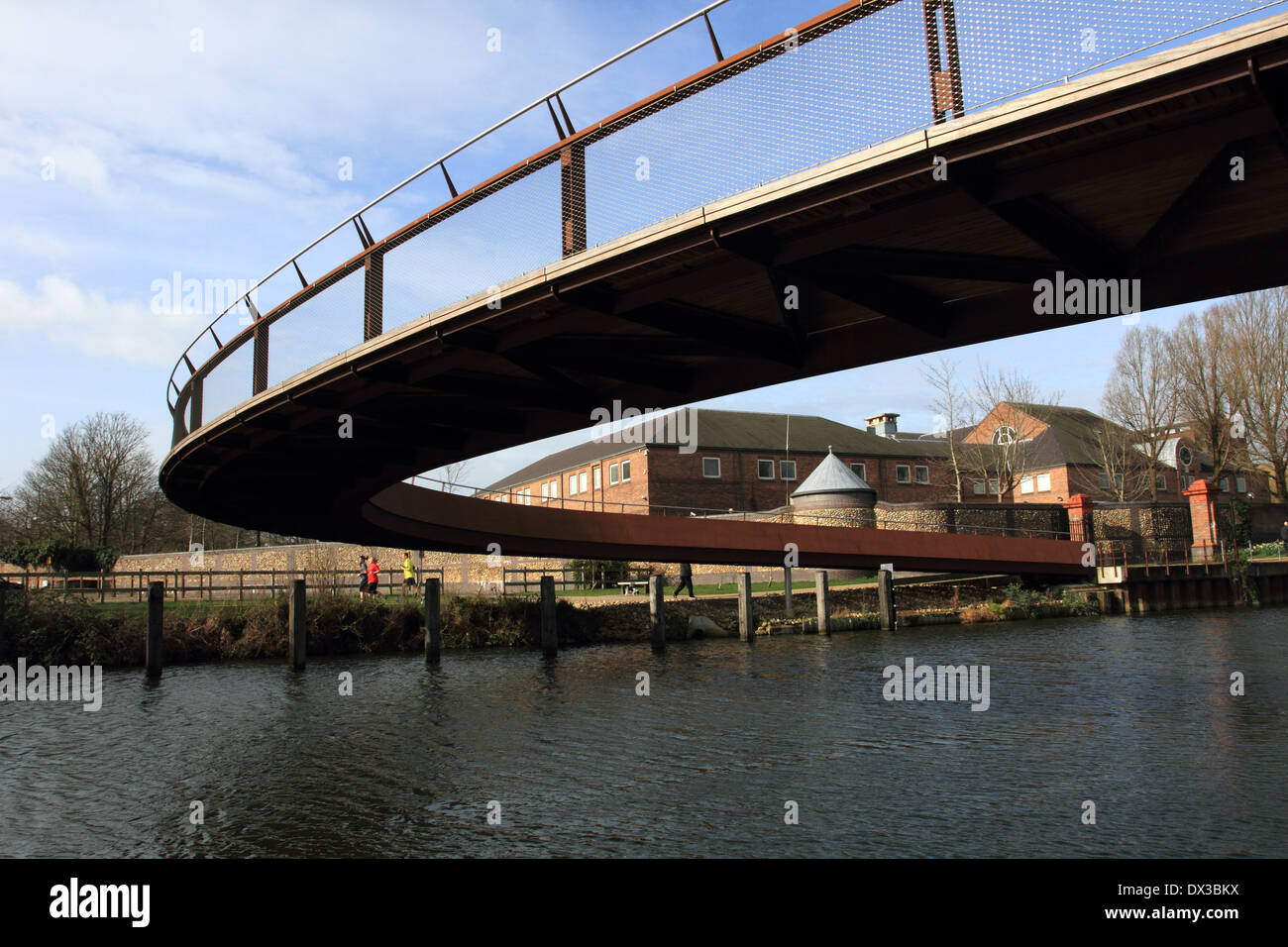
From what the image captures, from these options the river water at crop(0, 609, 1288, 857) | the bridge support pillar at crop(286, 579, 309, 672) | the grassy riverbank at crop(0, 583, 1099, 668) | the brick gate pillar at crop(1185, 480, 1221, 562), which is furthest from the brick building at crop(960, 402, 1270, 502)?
the bridge support pillar at crop(286, 579, 309, 672)

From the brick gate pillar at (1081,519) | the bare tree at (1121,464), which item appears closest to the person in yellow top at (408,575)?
the brick gate pillar at (1081,519)

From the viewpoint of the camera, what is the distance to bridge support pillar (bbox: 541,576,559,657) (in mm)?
27453

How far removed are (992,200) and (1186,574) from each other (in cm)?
3928

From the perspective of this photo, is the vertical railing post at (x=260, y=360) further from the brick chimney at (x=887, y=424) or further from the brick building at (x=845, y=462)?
the brick chimney at (x=887, y=424)

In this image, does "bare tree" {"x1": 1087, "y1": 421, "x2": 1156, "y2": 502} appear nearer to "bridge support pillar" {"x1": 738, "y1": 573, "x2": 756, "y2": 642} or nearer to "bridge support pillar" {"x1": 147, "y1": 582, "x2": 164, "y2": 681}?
"bridge support pillar" {"x1": 738, "y1": 573, "x2": 756, "y2": 642}

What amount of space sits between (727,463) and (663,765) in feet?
156

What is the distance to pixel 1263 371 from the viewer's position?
49.0m

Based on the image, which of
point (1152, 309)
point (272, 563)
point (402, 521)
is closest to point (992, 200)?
point (1152, 309)

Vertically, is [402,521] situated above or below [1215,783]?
above

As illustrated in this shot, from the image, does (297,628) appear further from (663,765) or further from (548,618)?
(663,765)

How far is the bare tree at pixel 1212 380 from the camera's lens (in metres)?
50.0

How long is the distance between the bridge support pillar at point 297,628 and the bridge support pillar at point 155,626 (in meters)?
2.92
